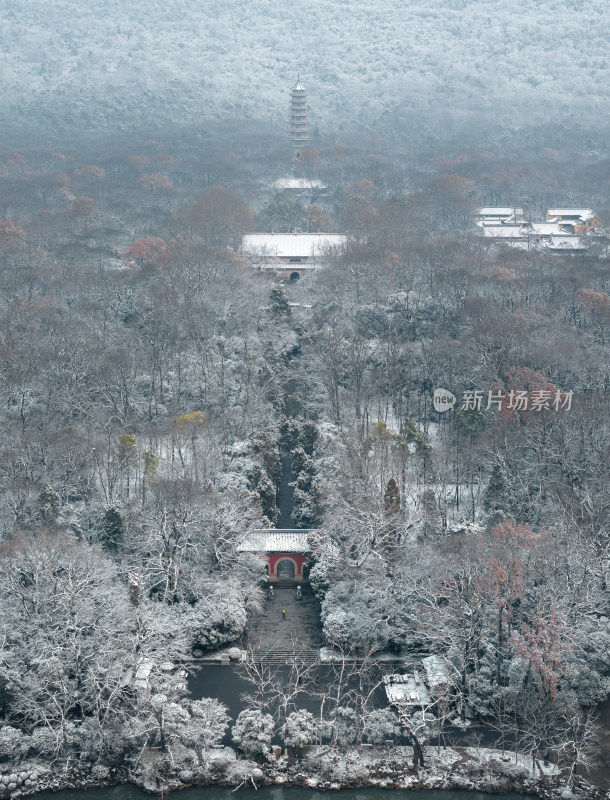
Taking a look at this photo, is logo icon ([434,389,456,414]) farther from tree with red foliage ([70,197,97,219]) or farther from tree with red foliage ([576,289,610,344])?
tree with red foliage ([70,197,97,219])

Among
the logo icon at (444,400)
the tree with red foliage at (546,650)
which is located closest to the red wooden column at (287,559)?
the tree with red foliage at (546,650)

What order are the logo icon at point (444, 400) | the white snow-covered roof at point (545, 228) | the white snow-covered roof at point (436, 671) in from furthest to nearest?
the white snow-covered roof at point (545, 228) → the logo icon at point (444, 400) → the white snow-covered roof at point (436, 671)

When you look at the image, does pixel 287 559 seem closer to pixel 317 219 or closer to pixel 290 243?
pixel 290 243

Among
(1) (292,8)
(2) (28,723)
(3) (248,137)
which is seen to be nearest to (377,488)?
(2) (28,723)

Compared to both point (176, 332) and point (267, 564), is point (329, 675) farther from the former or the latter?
point (176, 332)

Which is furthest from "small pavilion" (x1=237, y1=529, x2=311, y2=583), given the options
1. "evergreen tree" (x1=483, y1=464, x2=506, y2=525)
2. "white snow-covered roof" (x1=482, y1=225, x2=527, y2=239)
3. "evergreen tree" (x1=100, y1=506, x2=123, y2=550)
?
"white snow-covered roof" (x1=482, y1=225, x2=527, y2=239)

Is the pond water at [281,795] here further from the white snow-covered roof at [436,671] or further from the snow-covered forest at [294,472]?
the white snow-covered roof at [436,671]

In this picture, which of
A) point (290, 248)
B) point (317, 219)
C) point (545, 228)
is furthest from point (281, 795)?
point (545, 228)
